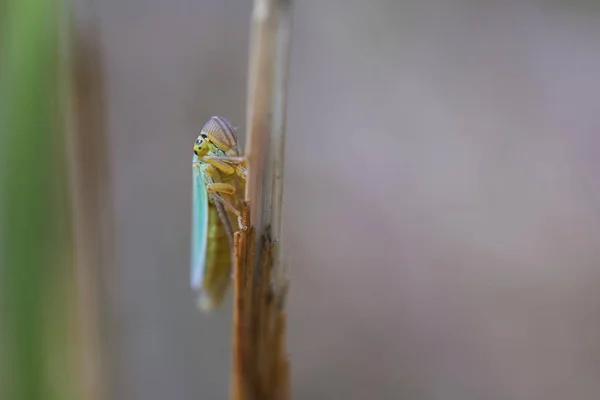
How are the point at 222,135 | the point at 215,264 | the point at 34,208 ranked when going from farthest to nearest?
1. the point at 215,264
2. the point at 222,135
3. the point at 34,208

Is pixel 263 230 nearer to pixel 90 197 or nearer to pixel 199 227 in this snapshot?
pixel 90 197

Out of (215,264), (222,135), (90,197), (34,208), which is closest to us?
(34,208)

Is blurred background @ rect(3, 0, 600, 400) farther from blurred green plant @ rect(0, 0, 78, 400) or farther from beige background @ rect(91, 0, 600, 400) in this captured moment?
blurred green plant @ rect(0, 0, 78, 400)

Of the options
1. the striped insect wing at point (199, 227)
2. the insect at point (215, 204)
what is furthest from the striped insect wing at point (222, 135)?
the striped insect wing at point (199, 227)

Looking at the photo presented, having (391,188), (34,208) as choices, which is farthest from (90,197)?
(391,188)

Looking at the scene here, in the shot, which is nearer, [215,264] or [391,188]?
[215,264]

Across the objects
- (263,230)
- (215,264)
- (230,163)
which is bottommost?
(215,264)

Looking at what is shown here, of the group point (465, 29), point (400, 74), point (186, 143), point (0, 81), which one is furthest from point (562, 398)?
point (0, 81)

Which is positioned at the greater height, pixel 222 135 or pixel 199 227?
pixel 222 135
